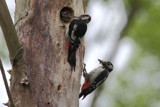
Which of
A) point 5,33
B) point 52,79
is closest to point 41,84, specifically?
point 52,79

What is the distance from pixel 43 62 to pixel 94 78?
289cm

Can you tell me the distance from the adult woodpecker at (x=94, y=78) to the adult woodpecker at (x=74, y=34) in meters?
1.71

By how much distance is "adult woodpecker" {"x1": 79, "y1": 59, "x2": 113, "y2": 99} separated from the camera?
6.45 m

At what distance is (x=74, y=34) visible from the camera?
15.9 feet

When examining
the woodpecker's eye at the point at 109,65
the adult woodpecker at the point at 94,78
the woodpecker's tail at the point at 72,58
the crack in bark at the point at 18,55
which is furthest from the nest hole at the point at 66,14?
the woodpecker's eye at the point at 109,65

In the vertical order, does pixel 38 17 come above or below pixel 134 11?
above

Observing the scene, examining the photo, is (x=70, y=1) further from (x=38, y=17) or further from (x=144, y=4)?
(x=144, y=4)

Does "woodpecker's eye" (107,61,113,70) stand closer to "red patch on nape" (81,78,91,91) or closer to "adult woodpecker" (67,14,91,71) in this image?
"red patch on nape" (81,78,91,91)

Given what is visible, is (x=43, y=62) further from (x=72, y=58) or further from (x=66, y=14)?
(x=66, y=14)

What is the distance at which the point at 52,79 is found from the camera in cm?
392

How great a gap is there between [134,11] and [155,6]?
1695 millimetres

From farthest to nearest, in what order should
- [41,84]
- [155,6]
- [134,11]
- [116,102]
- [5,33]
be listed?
[116,102]
[155,6]
[134,11]
[41,84]
[5,33]

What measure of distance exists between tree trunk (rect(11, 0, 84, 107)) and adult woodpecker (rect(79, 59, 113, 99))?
1830 mm

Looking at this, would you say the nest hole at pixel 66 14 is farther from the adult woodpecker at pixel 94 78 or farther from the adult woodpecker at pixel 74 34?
the adult woodpecker at pixel 94 78
